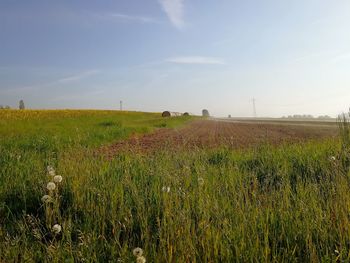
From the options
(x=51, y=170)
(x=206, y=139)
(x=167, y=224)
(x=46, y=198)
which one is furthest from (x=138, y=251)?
(x=206, y=139)

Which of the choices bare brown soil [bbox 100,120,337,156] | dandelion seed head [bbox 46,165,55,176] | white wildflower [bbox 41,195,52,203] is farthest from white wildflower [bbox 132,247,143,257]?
bare brown soil [bbox 100,120,337,156]

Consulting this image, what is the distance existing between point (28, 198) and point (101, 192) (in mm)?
1248

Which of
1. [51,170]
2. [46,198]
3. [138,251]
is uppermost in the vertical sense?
[51,170]

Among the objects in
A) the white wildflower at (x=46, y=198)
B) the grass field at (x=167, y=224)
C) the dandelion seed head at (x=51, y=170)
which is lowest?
the grass field at (x=167, y=224)

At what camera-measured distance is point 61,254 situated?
2727 millimetres

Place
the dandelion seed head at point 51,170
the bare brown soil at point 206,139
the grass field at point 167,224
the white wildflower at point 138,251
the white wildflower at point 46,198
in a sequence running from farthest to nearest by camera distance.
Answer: the bare brown soil at point 206,139 → the dandelion seed head at point 51,170 → the white wildflower at point 46,198 → the grass field at point 167,224 → the white wildflower at point 138,251

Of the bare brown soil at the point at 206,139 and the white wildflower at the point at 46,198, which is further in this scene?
the bare brown soil at the point at 206,139

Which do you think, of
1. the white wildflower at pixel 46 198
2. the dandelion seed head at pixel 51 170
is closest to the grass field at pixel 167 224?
the white wildflower at pixel 46 198

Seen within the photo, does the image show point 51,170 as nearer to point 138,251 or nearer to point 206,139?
point 138,251

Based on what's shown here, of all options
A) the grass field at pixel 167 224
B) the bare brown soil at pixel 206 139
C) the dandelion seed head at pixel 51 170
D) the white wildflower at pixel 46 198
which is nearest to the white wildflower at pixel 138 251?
the grass field at pixel 167 224

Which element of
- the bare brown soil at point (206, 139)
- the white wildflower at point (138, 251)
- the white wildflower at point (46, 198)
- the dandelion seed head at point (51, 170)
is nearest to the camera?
the white wildflower at point (138, 251)

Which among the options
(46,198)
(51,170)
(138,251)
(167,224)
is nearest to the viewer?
(138,251)

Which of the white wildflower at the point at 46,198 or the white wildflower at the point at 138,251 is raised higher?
the white wildflower at the point at 46,198

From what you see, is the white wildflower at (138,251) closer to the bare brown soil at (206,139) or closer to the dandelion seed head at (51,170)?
the dandelion seed head at (51,170)
